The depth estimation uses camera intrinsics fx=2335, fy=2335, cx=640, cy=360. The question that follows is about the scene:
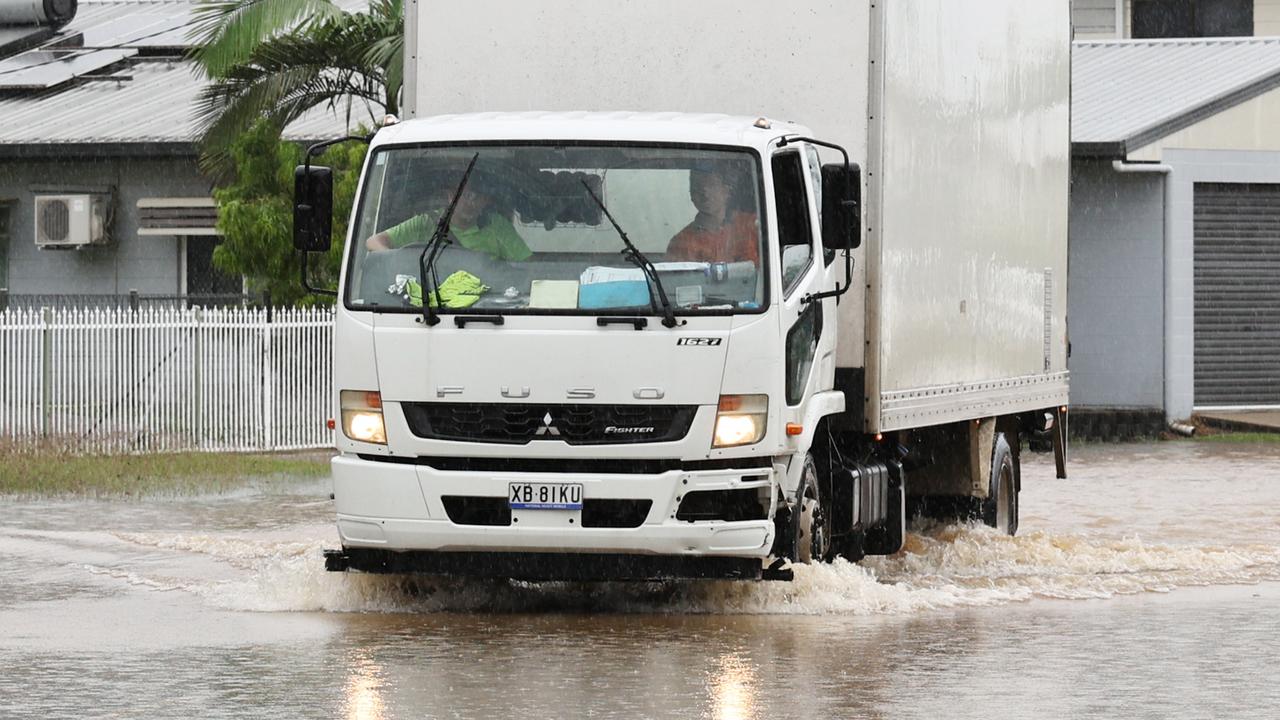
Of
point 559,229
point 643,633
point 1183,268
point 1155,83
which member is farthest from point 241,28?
point 1155,83

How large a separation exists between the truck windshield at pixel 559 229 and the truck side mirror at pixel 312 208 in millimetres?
302

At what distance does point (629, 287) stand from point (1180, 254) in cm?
1935

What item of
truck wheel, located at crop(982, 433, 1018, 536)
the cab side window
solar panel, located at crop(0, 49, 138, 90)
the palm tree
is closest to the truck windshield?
the cab side window

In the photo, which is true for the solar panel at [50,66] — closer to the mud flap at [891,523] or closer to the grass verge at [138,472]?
the grass verge at [138,472]

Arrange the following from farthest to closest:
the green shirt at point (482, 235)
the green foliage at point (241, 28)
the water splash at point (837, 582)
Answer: the green foliage at point (241, 28) < the water splash at point (837, 582) < the green shirt at point (482, 235)

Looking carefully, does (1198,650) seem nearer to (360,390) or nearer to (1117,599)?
(1117,599)

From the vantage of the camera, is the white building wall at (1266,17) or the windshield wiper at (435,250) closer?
the windshield wiper at (435,250)

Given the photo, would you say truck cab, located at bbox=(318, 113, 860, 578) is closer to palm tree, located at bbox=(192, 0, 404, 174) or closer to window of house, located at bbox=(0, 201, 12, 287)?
palm tree, located at bbox=(192, 0, 404, 174)

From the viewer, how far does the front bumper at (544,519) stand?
11.4 m

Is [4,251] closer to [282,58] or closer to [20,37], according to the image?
[20,37]

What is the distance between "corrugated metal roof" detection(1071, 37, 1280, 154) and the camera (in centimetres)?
2912

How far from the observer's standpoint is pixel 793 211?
12.1m

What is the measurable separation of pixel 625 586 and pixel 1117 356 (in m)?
17.7

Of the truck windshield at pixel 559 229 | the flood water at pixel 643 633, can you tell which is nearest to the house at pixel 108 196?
the flood water at pixel 643 633
